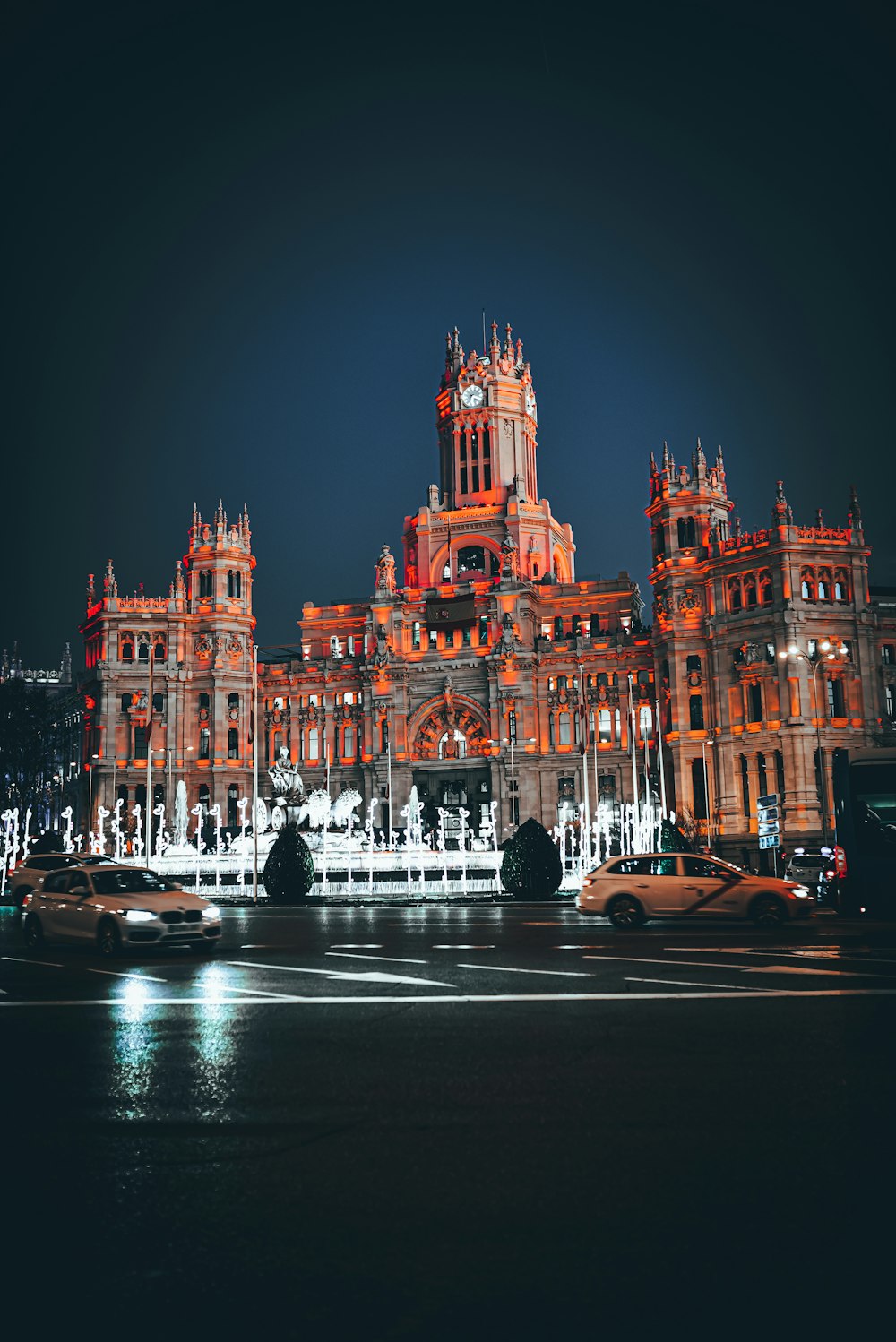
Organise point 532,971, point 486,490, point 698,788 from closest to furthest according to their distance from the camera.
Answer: point 532,971
point 698,788
point 486,490

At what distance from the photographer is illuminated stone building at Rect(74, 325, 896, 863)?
3191 inches

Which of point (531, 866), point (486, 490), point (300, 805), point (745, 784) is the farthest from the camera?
point (486, 490)

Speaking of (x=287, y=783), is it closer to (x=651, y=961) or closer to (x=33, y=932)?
(x=33, y=932)

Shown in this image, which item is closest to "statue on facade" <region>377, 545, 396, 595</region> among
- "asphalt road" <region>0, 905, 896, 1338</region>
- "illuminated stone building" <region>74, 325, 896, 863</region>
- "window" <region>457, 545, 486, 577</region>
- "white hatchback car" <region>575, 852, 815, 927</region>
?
"illuminated stone building" <region>74, 325, 896, 863</region>

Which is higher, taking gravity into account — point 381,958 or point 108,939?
point 108,939

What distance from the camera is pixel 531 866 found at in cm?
4053

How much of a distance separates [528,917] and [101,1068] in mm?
20867

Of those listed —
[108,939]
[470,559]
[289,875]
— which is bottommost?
[108,939]

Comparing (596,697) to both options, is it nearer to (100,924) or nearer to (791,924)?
(791,924)

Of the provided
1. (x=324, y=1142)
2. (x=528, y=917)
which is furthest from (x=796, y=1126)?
(x=528, y=917)

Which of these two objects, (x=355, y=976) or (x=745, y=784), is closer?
(x=355, y=976)

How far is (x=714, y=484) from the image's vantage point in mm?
90188

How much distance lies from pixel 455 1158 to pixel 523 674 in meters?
90.7

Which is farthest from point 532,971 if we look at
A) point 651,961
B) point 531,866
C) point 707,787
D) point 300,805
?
point 707,787
